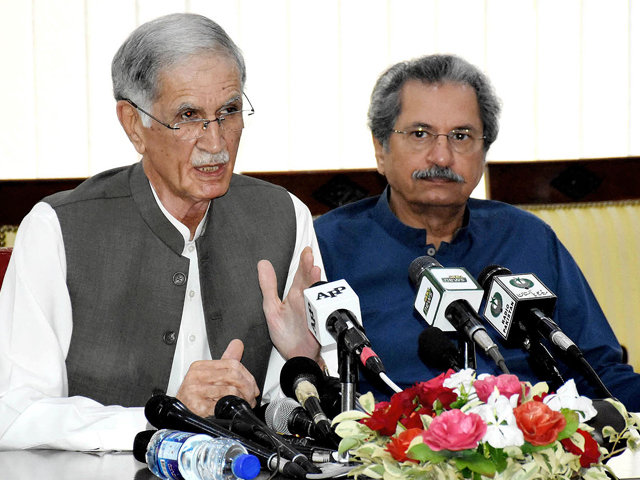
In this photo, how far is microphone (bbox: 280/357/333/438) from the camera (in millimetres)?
1377

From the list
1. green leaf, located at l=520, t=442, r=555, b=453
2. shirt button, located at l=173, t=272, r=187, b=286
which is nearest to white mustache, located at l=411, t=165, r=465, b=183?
shirt button, located at l=173, t=272, r=187, b=286

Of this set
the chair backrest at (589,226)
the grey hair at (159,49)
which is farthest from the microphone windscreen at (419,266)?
the chair backrest at (589,226)

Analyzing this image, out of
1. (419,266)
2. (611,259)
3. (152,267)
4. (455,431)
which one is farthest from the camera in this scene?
(611,259)

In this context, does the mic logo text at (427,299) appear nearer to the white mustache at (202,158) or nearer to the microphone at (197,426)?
the microphone at (197,426)

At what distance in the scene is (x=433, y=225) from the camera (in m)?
2.52

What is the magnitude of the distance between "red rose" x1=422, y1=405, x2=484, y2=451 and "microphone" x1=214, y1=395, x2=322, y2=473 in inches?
12.3

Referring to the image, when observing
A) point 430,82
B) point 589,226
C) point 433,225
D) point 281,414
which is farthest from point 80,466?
point 589,226

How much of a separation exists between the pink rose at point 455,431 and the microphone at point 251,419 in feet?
1.02

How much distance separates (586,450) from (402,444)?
0.79 ft

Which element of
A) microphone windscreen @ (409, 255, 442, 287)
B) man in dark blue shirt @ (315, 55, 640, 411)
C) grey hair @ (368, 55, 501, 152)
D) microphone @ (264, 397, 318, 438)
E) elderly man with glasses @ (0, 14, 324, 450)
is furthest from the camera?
→ grey hair @ (368, 55, 501, 152)

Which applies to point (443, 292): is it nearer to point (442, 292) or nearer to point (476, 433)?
point (442, 292)

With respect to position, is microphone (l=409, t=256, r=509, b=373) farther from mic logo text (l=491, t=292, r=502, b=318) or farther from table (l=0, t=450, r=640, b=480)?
table (l=0, t=450, r=640, b=480)

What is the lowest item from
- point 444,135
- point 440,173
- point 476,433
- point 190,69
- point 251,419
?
point 251,419

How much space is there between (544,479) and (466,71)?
5.53 ft
